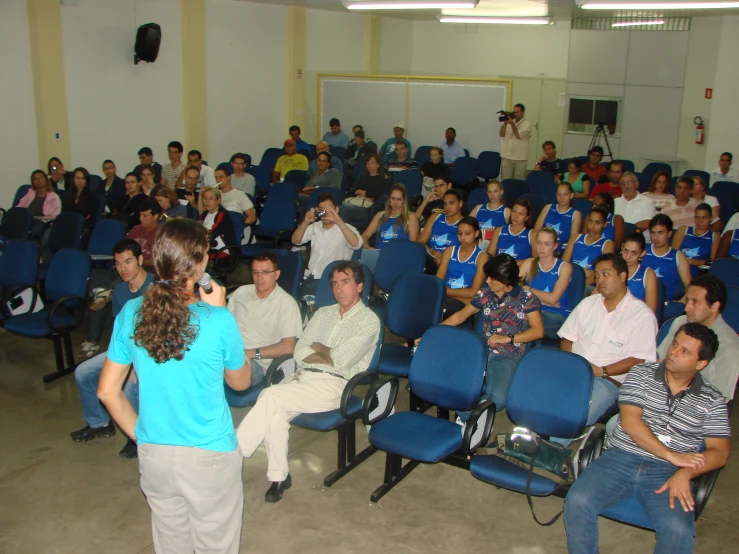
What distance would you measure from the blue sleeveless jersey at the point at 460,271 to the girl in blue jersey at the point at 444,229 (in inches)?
26.6

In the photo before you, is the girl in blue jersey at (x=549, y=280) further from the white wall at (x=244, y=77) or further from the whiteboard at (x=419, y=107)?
the white wall at (x=244, y=77)

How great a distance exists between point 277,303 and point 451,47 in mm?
11530

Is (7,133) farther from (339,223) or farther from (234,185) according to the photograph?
(339,223)

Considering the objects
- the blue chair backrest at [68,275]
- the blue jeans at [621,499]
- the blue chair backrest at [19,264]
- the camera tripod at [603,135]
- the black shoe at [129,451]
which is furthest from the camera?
the camera tripod at [603,135]

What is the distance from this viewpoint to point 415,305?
15.6 ft

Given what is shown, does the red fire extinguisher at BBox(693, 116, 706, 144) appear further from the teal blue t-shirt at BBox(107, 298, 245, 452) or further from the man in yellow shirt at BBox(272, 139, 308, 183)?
the teal blue t-shirt at BBox(107, 298, 245, 452)

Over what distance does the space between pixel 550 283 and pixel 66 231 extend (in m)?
4.55

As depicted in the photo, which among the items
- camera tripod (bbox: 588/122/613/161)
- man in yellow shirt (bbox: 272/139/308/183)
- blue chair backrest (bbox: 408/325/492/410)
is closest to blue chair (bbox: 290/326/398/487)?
blue chair backrest (bbox: 408/325/492/410)

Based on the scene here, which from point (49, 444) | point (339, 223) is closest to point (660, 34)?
point (339, 223)

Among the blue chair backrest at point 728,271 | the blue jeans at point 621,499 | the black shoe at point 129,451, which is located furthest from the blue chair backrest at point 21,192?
the blue jeans at point 621,499

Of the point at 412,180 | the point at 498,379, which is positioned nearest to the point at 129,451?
the point at 498,379

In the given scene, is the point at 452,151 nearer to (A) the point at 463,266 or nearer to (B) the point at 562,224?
(B) the point at 562,224

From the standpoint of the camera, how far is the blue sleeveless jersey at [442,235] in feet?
20.8

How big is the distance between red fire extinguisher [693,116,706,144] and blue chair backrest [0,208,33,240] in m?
9.04
